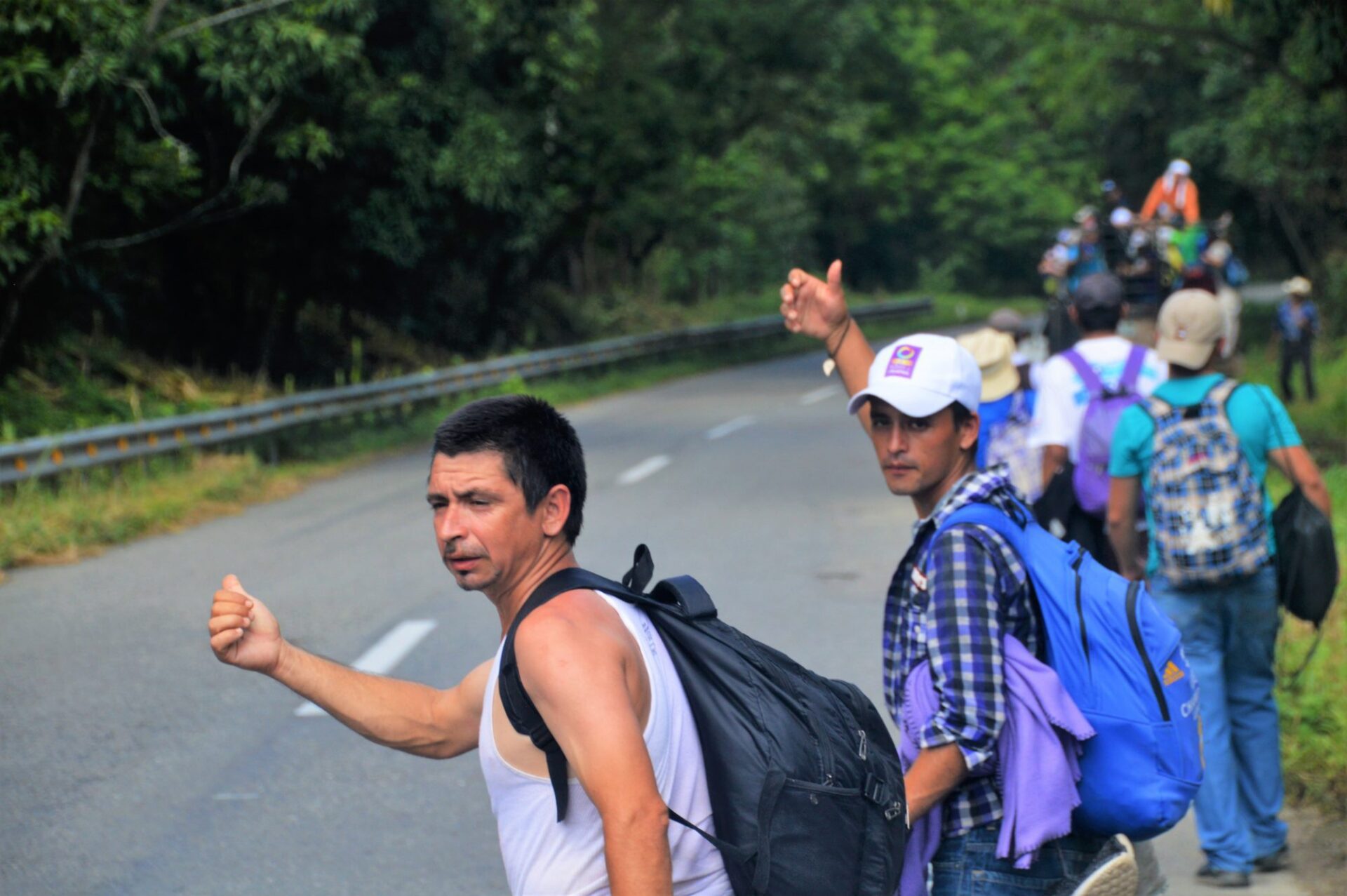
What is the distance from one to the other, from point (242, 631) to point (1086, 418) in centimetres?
453

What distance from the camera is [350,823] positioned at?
6070 mm

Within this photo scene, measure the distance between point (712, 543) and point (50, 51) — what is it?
25.1 ft

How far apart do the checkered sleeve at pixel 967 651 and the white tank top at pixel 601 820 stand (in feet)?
2.42

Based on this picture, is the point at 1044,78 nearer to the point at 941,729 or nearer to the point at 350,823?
the point at 350,823

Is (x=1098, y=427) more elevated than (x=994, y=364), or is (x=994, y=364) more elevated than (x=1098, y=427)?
(x=994, y=364)

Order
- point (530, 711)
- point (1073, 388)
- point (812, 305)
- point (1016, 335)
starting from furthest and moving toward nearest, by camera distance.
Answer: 1. point (1016, 335)
2. point (1073, 388)
3. point (812, 305)
4. point (530, 711)

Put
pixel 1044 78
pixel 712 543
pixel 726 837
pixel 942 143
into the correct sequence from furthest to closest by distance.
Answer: pixel 942 143 < pixel 1044 78 < pixel 712 543 < pixel 726 837

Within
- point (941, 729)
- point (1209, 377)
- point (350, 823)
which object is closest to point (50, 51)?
point (350, 823)

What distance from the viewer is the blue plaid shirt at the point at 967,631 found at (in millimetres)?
3100

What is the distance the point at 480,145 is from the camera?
70.7 feet

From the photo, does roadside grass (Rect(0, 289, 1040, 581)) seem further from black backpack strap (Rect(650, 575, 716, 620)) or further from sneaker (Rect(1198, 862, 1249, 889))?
A: black backpack strap (Rect(650, 575, 716, 620))

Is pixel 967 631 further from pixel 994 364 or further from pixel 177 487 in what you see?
pixel 177 487

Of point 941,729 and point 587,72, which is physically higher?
point 587,72

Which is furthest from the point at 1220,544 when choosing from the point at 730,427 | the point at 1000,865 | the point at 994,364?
the point at 730,427
